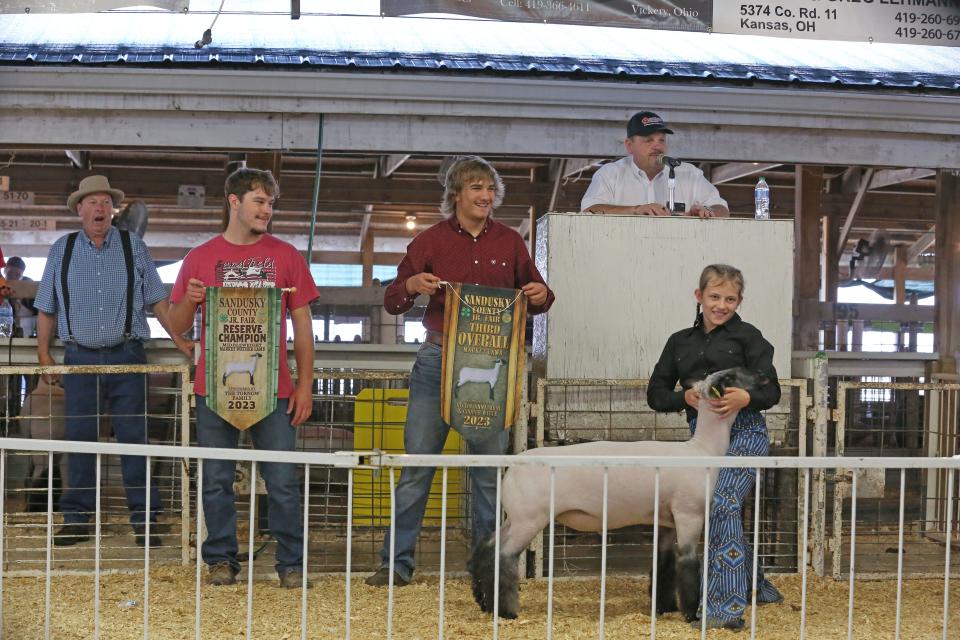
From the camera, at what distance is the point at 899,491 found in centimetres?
720

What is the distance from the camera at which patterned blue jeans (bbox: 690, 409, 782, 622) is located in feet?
14.7

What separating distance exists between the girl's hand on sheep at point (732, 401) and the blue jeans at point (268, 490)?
178 cm

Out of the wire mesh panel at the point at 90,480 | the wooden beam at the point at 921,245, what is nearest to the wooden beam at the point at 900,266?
the wooden beam at the point at 921,245

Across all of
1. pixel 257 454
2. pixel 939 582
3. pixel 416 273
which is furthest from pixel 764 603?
pixel 257 454

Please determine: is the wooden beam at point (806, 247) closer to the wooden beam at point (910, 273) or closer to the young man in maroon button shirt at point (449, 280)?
the young man in maroon button shirt at point (449, 280)

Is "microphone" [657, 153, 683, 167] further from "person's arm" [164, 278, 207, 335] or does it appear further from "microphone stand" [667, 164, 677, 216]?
"person's arm" [164, 278, 207, 335]

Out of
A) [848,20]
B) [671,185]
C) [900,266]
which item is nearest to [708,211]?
[671,185]

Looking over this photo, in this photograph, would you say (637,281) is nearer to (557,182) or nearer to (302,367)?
(302,367)

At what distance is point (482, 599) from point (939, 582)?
2304 mm

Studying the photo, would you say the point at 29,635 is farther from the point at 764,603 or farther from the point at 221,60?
the point at 221,60

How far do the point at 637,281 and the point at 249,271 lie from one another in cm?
175

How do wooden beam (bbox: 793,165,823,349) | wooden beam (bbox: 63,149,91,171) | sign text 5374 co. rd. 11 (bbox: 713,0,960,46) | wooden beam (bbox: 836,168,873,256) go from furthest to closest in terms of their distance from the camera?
wooden beam (bbox: 836,168,873,256) < wooden beam (bbox: 63,149,91,171) < wooden beam (bbox: 793,165,823,349) < sign text 5374 co. rd. 11 (bbox: 713,0,960,46)

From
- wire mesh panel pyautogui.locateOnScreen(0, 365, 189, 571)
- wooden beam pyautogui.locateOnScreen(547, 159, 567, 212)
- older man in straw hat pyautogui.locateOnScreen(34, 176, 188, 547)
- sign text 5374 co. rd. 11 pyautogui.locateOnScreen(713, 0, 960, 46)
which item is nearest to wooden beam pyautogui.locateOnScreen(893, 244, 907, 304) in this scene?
wooden beam pyautogui.locateOnScreen(547, 159, 567, 212)

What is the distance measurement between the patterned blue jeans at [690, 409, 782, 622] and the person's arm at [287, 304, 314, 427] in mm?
1618
